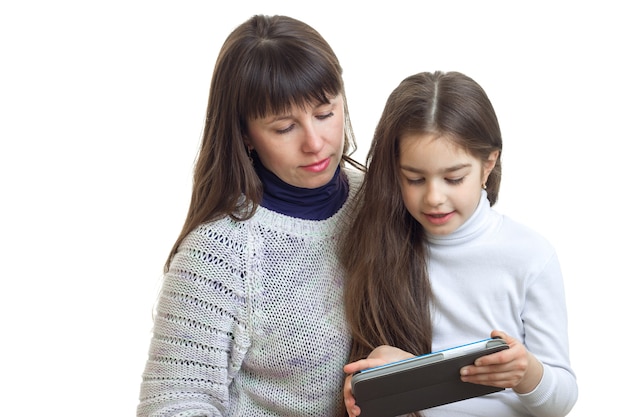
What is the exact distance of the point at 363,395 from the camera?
1660 millimetres

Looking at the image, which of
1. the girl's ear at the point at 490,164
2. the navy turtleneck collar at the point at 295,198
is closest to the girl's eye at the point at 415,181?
the girl's ear at the point at 490,164

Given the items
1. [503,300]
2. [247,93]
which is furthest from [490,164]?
[247,93]

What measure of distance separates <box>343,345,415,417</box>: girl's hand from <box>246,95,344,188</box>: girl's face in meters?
0.36

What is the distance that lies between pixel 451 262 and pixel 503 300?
5.1 inches

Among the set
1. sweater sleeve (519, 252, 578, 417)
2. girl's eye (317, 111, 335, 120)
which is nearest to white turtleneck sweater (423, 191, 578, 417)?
sweater sleeve (519, 252, 578, 417)

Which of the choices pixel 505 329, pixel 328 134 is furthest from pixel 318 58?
pixel 505 329

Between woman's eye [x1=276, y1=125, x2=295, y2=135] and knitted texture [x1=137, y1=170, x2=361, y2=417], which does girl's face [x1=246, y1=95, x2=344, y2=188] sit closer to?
woman's eye [x1=276, y1=125, x2=295, y2=135]

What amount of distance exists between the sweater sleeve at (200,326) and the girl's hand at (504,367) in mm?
488

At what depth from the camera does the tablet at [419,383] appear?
5.29 feet

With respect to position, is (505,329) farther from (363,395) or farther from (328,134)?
(328,134)

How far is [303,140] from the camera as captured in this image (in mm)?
1798

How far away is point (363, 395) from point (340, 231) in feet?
1.40

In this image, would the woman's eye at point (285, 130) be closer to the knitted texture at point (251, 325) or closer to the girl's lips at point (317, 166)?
the girl's lips at point (317, 166)

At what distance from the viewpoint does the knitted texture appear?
1.86 metres
